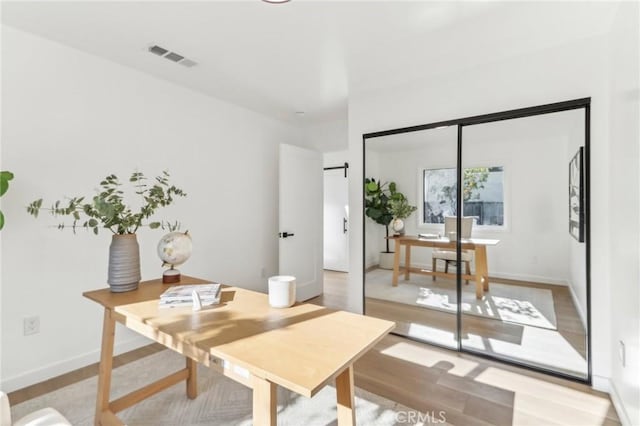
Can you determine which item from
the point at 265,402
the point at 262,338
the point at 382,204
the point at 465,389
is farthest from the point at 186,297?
the point at 382,204

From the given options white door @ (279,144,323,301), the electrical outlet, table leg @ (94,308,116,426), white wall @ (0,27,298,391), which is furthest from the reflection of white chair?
the electrical outlet

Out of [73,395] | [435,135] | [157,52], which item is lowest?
[73,395]

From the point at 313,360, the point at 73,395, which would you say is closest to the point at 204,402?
the point at 73,395

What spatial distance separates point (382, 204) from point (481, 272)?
3.52 ft

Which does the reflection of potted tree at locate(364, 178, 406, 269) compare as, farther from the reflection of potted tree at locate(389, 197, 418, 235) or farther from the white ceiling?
the white ceiling

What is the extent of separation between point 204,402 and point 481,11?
2964 millimetres

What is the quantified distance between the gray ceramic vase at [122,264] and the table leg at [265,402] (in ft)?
3.51

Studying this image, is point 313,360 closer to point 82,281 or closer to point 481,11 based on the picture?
point 481,11

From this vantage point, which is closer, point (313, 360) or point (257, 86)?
point (313, 360)

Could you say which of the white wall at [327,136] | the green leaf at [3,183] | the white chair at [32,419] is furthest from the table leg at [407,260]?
the green leaf at [3,183]

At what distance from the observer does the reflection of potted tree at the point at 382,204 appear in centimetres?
313

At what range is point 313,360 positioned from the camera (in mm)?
894

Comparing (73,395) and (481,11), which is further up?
(481,11)

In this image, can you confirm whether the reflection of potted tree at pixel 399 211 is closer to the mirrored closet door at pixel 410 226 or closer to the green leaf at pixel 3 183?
the mirrored closet door at pixel 410 226
